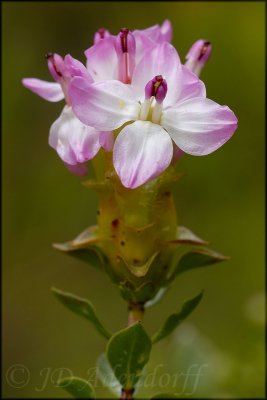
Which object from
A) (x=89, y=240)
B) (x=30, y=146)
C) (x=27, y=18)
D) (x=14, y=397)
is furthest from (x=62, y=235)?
(x=89, y=240)

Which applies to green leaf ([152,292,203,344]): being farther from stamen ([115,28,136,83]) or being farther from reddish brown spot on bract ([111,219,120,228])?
stamen ([115,28,136,83])

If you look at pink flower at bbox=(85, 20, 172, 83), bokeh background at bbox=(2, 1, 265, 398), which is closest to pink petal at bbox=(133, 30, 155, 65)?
pink flower at bbox=(85, 20, 172, 83)

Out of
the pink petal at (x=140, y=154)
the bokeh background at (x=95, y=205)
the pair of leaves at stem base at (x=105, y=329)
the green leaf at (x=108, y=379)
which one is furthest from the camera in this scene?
the bokeh background at (x=95, y=205)

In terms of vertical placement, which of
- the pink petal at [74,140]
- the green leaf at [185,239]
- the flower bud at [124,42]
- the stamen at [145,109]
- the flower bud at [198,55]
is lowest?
the green leaf at [185,239]

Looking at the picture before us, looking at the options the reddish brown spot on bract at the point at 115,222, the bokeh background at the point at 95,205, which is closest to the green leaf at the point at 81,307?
the reddish brown spot on bract at the point at 115,222

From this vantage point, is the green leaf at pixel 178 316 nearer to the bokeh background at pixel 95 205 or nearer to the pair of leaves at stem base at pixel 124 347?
the pair of leaves at stem base at pixel 124 347

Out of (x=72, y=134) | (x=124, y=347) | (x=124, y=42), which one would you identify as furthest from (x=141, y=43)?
(x=124, y=347)

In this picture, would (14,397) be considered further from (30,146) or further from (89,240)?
(89,240)

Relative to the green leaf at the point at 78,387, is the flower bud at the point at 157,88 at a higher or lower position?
higher
